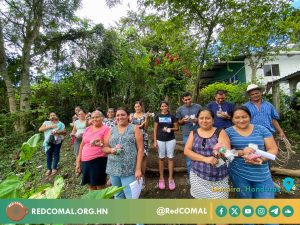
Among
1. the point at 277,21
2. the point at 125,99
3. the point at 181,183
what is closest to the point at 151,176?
the point at 181,183

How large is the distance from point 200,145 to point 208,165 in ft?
0.71

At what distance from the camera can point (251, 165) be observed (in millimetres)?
2285

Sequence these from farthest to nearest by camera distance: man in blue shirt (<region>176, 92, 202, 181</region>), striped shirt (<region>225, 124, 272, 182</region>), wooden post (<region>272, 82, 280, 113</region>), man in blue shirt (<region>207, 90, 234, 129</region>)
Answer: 1. wooden post (<region>272, 82, 280, 113</region>)
2. man in blue shirt (<region>176, 92, 202, 181</region>)
3. man in blue shirt (<region>207, 90, 234, 129</region>)
4. striped shirt (<region>225, 124, 272, 182</region>)

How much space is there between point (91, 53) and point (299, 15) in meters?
8.18

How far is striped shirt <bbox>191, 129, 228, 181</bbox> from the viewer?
230 centimetres

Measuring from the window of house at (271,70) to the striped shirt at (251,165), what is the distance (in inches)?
656

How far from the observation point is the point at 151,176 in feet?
15.0

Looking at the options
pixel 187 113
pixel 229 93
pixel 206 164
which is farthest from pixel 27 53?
pixel 206 164

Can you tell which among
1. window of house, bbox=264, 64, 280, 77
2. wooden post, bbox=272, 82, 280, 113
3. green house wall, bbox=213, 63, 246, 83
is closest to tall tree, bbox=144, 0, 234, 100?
wooden post, bbox=272, 82, 280, 113

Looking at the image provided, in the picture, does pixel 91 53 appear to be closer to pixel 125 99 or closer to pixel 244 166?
pixel 125 99

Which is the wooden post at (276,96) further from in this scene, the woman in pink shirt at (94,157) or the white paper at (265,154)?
the woman in pink shirt at (94,157)

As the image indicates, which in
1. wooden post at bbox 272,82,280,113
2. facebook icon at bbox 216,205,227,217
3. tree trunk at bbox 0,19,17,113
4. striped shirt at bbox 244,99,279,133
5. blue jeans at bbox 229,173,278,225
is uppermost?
tree trunk at bbox 0,19,17,113

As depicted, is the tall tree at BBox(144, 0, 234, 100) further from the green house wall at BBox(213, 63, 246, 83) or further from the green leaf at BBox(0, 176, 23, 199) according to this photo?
the green house wall at BBox(213, 63, 246, 83)

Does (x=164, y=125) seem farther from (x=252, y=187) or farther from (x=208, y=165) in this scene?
(x=252, y=187)
